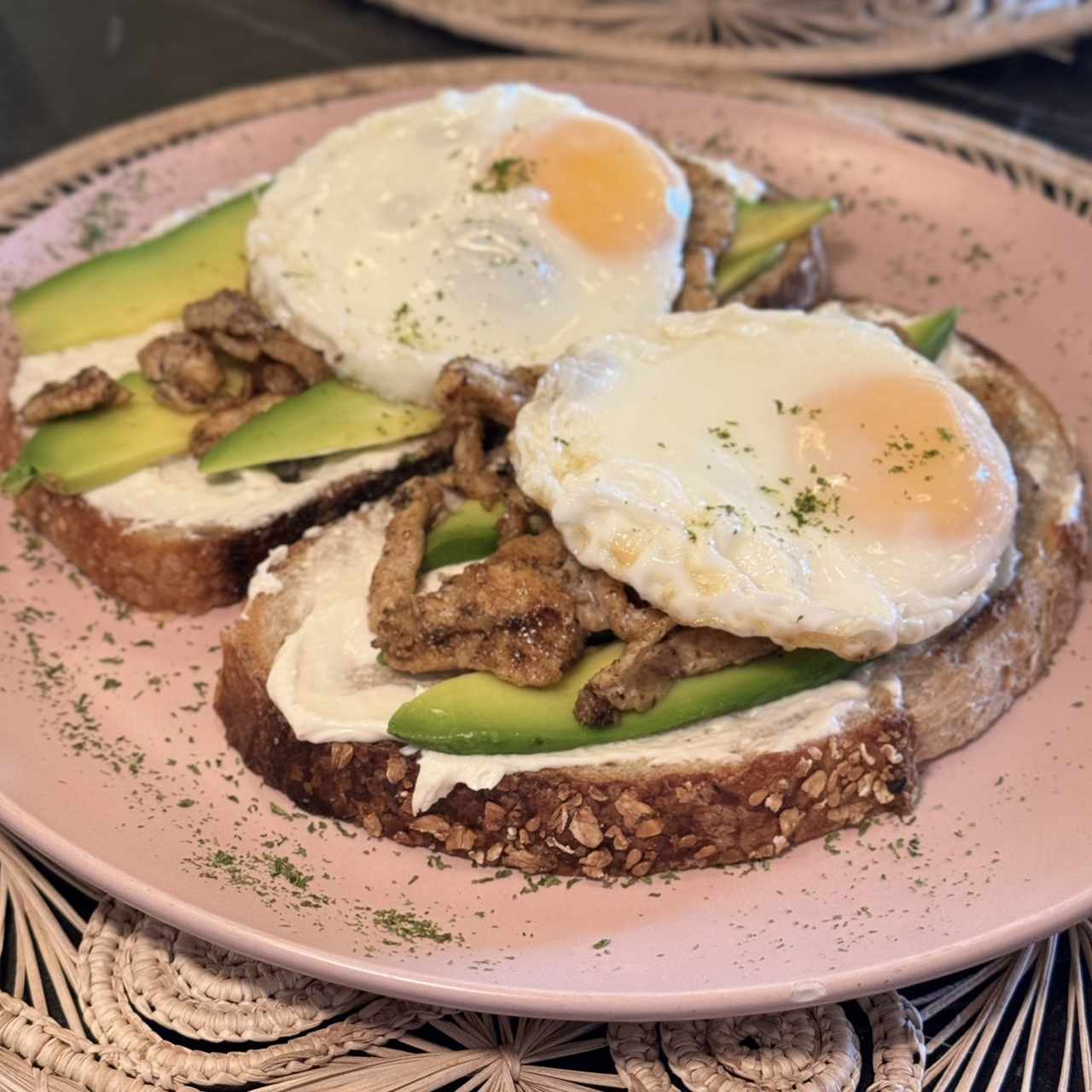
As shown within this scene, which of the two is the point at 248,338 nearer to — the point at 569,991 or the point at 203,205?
the point at 203,205

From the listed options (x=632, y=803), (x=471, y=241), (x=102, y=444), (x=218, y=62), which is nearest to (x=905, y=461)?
(x=632, y=803)

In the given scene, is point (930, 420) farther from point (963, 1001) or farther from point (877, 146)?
point (877, 146)

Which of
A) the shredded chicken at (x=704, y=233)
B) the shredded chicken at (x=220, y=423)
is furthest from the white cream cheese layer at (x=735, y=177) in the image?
the shredded chicken at (x=220, y=423)

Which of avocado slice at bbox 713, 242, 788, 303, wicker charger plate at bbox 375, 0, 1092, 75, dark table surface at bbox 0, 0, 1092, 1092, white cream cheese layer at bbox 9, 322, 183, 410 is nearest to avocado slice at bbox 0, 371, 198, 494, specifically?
white cream cheese layer at bbox 9, 322, 183, 410

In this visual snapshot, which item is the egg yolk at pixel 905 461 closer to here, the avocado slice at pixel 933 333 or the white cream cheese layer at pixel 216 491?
the avocado slice at pixel 933 333

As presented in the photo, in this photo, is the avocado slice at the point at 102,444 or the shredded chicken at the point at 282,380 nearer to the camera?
the avocado slice at the point at 102,444

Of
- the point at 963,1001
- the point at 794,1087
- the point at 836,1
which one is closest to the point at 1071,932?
the point at 963,1001
